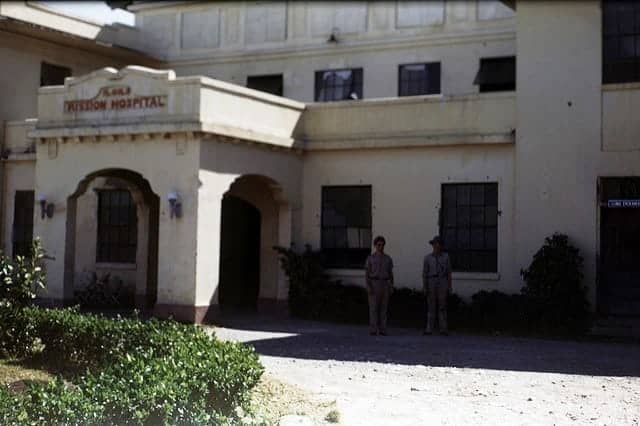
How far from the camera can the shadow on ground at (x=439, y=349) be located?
525 inches

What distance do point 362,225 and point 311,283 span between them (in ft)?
5.77

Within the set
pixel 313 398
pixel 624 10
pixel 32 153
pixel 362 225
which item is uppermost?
pixel 624 10

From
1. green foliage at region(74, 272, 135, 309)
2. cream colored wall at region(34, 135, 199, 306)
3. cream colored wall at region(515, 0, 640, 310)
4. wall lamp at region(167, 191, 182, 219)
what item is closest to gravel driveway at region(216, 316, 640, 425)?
cream colored wall at region(34, 135, 199, 306)

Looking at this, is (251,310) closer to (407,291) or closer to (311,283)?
(311,283)

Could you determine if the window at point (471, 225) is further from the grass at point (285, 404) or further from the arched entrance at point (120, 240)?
the grass at point (285, 404)

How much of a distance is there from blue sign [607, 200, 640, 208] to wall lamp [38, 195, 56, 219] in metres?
11.7

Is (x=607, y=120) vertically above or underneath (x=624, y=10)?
underneath

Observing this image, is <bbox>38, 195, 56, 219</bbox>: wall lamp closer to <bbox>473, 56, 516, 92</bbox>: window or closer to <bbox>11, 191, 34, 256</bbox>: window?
<bbox>11, 191, 34, 256</bbox>: window

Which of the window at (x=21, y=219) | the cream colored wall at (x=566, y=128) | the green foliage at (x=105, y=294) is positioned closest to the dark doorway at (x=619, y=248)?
the cream colored wall at (x=566, y=128)

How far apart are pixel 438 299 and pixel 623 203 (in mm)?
4105

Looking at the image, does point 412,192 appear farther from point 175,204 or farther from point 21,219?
point 21,219

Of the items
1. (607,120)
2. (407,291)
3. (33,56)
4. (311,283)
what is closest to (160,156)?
(311,283)

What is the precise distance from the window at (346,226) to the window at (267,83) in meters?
5.67

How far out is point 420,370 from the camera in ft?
41.7
